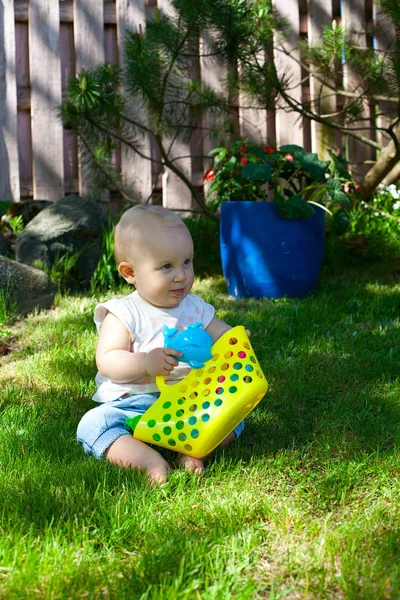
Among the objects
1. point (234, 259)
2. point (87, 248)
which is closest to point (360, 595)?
point (234, 259)

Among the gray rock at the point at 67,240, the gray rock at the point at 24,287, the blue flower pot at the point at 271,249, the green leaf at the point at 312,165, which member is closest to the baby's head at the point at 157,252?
the gray rock at the point at 24,287

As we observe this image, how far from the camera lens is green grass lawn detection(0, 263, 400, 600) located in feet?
5.29

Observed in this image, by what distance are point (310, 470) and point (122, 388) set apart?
66cm

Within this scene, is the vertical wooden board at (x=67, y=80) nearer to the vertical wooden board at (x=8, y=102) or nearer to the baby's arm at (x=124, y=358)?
the vertical wooden board at (x=8, y=102)

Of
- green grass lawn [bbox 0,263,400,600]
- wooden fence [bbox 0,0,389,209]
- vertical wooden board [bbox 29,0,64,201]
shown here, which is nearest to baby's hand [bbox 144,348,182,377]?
green grass lawn [bbox 0,263,400,600]

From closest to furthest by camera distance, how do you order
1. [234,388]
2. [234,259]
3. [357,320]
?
[234,388] → [357,320] → [234,259]

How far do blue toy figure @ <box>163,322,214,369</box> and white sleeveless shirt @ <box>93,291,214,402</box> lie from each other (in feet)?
0.72

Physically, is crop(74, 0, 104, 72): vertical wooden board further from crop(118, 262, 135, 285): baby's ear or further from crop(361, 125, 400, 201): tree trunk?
crop(118, 262, 135, 285): baby's ear

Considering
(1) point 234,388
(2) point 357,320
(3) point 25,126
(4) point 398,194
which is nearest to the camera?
(1) point 234,388

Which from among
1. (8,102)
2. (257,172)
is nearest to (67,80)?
(8,102)

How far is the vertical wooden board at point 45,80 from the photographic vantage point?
539 cm

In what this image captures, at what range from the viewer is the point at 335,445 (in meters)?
2.35

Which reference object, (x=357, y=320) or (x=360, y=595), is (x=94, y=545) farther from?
(x=357, y=320)

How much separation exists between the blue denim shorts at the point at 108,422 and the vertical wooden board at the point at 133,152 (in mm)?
3178
